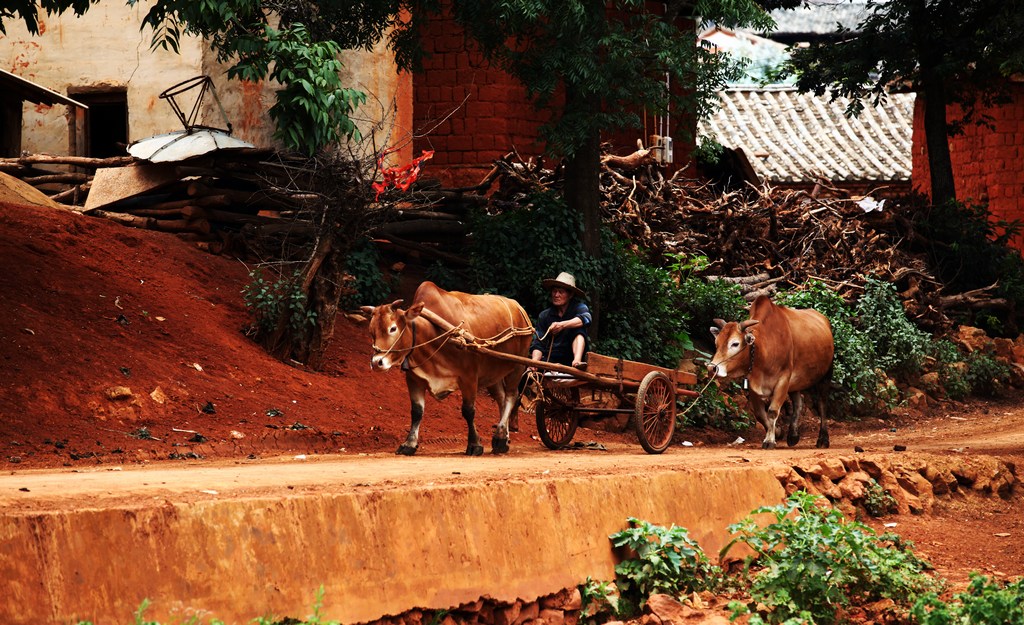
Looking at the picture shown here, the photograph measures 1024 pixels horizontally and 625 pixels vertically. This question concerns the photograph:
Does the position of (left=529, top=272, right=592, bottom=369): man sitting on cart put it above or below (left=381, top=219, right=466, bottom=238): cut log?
below

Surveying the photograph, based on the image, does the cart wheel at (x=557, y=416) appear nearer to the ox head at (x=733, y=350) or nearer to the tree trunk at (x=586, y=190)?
the ox head at (x=733, y=350)

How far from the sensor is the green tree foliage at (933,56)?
67.9 ft

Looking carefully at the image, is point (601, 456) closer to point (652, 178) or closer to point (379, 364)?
point (379, 364)

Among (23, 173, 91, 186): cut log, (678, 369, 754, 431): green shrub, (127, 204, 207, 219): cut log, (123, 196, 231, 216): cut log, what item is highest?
(23, 173, 91, 186): cut log

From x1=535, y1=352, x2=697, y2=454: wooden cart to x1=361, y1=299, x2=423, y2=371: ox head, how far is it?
1282 mm

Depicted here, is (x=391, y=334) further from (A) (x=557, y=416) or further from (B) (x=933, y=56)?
(B) (x=933, y=56)

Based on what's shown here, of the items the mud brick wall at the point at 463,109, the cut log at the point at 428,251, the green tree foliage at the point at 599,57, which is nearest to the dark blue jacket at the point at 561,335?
the green tree foliage at the point at 599,57

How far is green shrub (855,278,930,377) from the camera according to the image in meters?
Answer: 18.2

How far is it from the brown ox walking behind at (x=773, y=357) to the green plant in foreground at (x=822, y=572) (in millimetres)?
4565

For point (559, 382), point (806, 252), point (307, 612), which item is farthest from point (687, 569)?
point (806, 252)

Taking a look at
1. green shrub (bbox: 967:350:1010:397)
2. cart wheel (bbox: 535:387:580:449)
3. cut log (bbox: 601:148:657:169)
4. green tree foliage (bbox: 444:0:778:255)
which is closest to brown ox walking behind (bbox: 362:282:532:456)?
cart wheel (bbox: 535:387:580:449)

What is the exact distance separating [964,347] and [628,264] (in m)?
6.47

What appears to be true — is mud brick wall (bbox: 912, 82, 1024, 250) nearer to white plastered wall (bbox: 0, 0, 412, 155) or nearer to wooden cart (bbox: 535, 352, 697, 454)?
white plastered wall (bbox: 0, 0, 412, 155)

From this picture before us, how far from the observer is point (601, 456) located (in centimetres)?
1085
